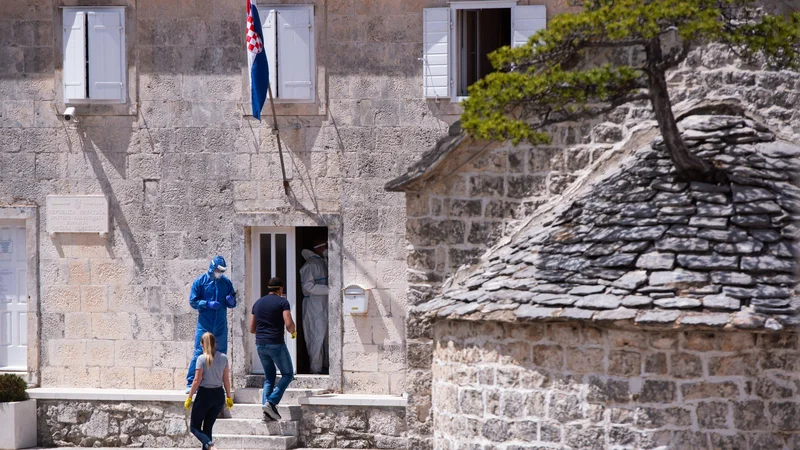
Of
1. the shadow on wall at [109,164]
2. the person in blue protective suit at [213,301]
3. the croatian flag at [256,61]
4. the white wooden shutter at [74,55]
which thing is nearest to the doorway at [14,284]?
the shadow on wall at [109,164]

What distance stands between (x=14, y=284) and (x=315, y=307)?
3512 millimetres

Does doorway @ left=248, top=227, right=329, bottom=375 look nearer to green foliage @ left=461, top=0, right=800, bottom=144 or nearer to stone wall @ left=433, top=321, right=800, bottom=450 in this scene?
green foliage @ left=461, top=0, right=800, bottom=144

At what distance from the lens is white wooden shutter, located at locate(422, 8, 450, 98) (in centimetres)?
1400

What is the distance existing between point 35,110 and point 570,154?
6.41 metres

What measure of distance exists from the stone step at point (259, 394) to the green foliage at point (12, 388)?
2380mm

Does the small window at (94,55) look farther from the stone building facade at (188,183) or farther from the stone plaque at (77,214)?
the stone plaque at (77,214)

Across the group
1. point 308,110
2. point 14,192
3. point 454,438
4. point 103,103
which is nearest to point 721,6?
point 454,438

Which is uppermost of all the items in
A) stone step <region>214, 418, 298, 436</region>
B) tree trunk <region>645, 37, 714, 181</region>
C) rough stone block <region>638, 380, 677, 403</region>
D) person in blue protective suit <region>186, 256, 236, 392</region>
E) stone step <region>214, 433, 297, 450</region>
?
tree trunk <region>645, 37, 714, 181</region>

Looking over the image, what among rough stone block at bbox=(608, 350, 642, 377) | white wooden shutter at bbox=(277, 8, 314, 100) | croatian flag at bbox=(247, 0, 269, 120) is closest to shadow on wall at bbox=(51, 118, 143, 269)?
croatian flag at bbox=(247, 0, 269, 120)

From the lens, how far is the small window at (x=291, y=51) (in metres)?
14.3

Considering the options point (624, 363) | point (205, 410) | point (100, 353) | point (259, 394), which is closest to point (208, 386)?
point (205, 410)

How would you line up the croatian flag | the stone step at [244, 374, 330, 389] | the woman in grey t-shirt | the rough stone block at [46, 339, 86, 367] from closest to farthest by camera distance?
1. the woman in grey t-shirt
2. the croatian flag
3. the stone step at [244, 374, 330, 389]
4. the rough stone block at [46, 339, 86, 367]

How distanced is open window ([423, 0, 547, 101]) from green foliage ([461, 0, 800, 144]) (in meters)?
3.06

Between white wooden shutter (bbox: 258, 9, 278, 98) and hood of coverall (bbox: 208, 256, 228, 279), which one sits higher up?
white wooden shutter (bbox: 258, 9, 278, 98)
